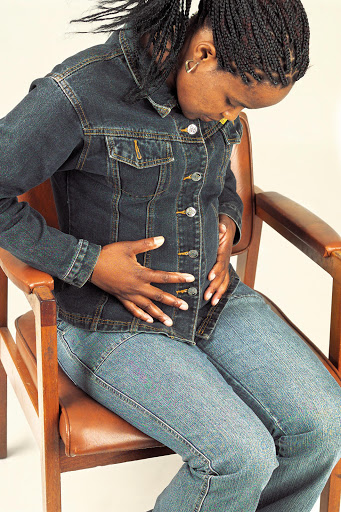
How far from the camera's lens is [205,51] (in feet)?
5.28

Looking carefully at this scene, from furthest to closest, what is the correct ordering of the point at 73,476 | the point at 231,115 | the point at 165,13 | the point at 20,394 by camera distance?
the point at 73,476 → the point at 20,394 → the point at 231,115 → the point at 165,13

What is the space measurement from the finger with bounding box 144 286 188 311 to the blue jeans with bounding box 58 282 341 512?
84 mm

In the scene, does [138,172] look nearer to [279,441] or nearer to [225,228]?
[225,228]

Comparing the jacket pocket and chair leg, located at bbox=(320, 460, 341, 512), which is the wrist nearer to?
the jacket pocket

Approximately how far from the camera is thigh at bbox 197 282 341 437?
5.72ft

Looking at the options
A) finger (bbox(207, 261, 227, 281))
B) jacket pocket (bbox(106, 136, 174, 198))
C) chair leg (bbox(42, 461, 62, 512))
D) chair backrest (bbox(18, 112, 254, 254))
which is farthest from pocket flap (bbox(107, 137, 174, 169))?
chair leg (bbox(42, 461, 62, 512))

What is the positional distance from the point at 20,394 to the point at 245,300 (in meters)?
0.61

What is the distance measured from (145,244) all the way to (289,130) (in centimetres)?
225

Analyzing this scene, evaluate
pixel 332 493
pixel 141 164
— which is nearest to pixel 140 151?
pixel 141 164

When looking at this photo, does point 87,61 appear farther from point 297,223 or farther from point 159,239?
point 297,223

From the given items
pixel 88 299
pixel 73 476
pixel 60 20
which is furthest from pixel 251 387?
pixel 60 20

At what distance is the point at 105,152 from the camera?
1.69m

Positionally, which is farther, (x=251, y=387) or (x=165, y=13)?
(x=251, y=387)

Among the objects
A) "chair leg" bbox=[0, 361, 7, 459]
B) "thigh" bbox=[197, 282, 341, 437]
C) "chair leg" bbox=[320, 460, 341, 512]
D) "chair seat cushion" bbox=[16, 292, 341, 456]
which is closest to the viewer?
"chair seat cushion" bbox=[16, 292, 341, 456]
